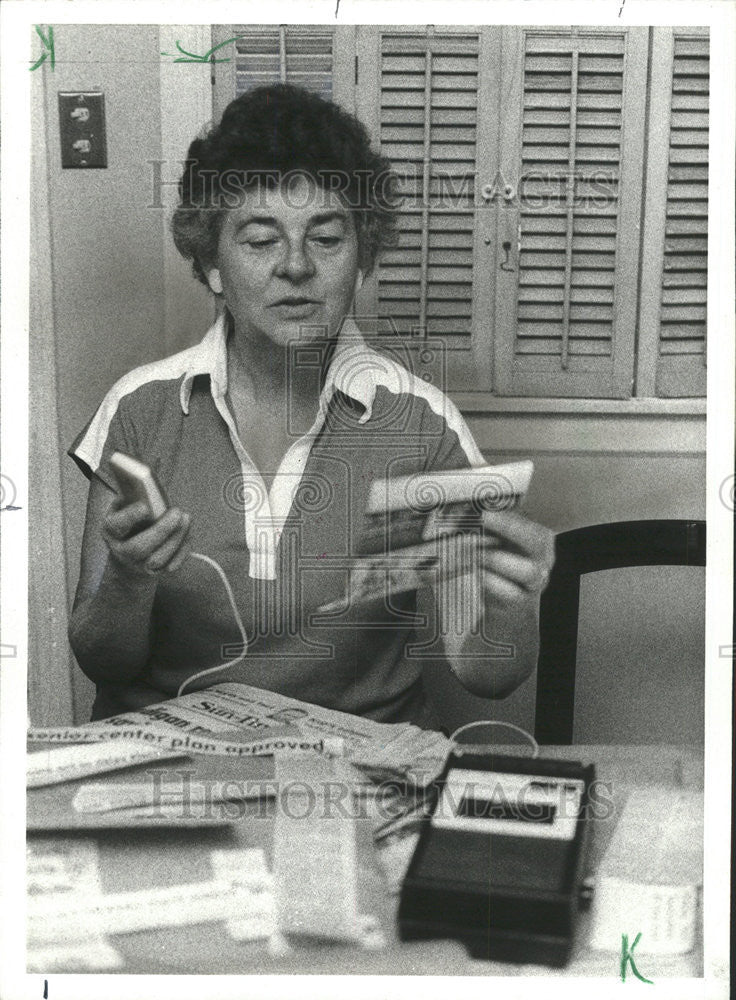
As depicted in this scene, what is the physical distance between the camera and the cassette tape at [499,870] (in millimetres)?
1279

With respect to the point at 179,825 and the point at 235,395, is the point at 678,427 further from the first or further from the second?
the point at 179,825

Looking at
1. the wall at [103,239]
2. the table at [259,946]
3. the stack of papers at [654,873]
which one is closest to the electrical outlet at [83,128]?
the wall at [103,239]

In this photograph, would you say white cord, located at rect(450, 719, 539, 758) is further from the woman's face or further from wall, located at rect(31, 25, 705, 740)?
the woman's face

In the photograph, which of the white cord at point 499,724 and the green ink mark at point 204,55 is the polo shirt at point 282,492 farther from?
the green ink mark at point 204,55

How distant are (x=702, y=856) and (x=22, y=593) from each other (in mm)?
890

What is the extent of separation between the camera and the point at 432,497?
134 cm

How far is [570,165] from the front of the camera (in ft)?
4.33

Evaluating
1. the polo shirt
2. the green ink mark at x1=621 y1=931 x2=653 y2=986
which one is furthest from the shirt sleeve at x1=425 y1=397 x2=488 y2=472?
the green ink mark at x1=621 y1=931 x2=653 y2=986

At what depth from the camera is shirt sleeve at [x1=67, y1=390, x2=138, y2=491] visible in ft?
4.45

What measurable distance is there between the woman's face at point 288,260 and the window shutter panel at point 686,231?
Answer: 1.25 ft

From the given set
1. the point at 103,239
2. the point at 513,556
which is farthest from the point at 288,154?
the point at 513,556

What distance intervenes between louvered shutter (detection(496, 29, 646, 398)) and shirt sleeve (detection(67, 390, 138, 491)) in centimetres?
47

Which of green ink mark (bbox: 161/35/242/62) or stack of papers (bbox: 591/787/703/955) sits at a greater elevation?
green ink mark (bbox: 161/35/242/62)

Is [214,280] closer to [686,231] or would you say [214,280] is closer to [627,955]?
[686,231]
